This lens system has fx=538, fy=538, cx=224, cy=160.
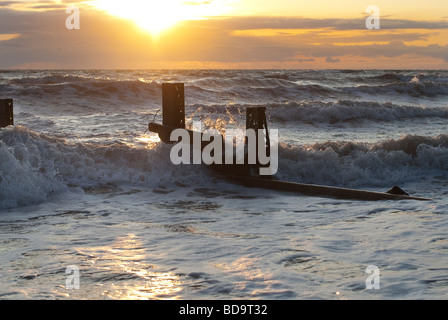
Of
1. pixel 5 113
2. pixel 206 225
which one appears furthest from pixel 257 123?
pixel 5 113

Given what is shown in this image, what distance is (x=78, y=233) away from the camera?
6.79 m

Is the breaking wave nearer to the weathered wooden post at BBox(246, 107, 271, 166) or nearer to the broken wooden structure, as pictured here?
the broken wooden structure

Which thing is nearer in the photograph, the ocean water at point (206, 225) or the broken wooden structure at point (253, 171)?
the ocean water at point (206, 225)

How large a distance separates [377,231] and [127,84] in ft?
80.2

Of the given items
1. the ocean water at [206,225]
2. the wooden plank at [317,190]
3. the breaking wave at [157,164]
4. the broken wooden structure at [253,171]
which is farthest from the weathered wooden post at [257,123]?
the breaking wave at [157,164]

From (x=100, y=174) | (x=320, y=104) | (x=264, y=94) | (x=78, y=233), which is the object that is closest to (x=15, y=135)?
(x=100, y=174)

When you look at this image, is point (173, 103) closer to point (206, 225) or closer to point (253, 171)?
point (253, 171)

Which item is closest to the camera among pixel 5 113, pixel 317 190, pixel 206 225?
pixel 206 225

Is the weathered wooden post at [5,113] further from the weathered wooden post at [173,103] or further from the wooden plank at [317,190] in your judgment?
the wooden plank at [317,190]

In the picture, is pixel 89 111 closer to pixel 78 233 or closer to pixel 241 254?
pixel 78 233

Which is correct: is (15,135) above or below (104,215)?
above

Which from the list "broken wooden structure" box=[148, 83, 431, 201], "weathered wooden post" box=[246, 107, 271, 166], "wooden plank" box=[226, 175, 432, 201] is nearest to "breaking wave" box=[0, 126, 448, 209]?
"broken wooden structure" box=[148, 83, 431, 201]

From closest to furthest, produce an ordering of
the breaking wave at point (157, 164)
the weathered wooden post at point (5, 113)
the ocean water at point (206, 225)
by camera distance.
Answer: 1. the ocean water at point (206, 225)
2. the breaking wave at point (157, 164)
3. the weathered wooden post at point (5, 113)

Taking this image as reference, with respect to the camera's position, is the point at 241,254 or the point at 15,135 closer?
the point at 241,254
